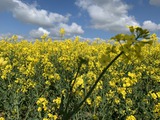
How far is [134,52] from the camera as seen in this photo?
770 millimetres

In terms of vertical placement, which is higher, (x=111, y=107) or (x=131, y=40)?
(x=131, y=40)

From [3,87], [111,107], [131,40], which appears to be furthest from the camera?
[3,87]

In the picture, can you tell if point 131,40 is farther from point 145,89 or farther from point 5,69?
point 145,89

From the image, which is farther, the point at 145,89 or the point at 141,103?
the point at 145,89

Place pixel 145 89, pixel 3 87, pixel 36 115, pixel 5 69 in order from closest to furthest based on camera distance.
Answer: pixel 36 115 → pixel 3 87 → pixel 5 69 → pixel 145 89

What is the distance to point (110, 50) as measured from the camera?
818 mm

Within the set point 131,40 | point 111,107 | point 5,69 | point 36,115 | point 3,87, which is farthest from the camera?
point 5,69

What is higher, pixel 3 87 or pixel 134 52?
pixel 134 52

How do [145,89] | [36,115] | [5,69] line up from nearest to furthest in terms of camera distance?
[36,115] → [5,69] → [145,89]

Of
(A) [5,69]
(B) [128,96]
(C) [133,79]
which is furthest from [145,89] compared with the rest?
(A) [5,69]

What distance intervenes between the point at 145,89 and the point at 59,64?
87.8 inches

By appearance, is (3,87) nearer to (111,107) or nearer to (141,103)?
(111,107)

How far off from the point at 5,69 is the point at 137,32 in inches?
192

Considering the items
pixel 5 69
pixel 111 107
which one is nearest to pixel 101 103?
pixel 111 107
